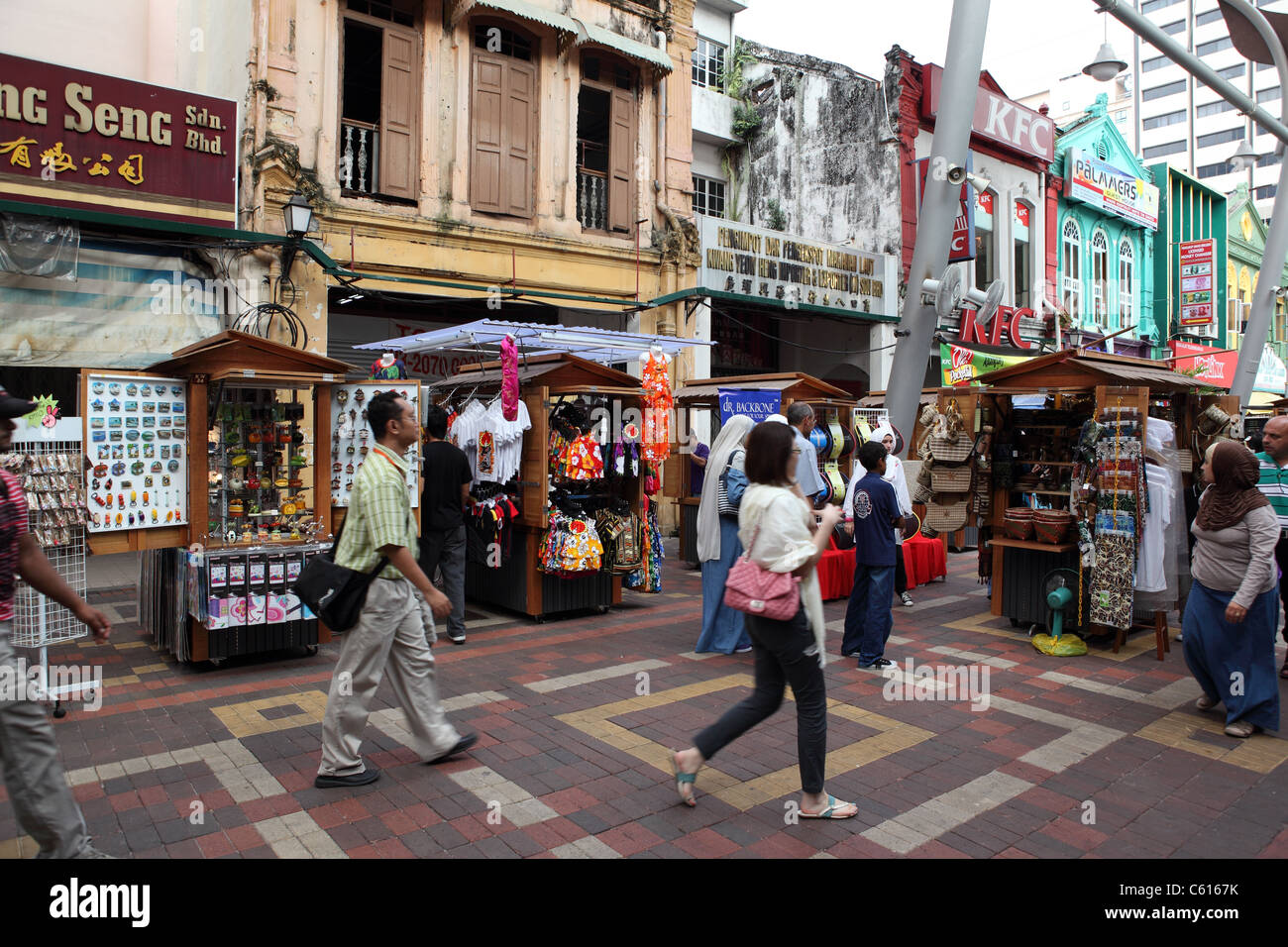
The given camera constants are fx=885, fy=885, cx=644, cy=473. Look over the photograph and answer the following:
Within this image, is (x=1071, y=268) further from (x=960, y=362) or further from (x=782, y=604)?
(x=782, y=604)

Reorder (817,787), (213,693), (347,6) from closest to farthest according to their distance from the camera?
(817,787)
(213,693)
(347,6)

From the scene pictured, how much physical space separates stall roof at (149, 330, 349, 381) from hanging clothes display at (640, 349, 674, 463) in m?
3.05

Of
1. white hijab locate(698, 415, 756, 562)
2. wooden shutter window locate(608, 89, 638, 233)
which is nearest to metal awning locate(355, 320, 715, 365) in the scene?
white hijab locate(698, 415, 756, 562)

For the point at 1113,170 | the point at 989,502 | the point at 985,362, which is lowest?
the point at 989,502

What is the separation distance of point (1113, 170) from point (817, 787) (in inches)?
976

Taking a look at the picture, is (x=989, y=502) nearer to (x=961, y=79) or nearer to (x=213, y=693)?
(x=961, y=79)

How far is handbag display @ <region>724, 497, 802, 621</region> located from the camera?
386 cm

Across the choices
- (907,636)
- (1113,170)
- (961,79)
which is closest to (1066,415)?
(907,636)

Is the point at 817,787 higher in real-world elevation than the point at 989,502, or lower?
lower

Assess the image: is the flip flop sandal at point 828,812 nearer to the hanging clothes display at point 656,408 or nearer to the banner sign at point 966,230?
the hanging clothes display at point 656,408

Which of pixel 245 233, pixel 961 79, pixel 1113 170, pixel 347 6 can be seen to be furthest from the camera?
pixel 1113 170

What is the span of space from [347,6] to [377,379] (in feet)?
21.0

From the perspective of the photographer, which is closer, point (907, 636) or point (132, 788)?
point (132, 788)

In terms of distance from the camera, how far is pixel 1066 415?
325 inches
